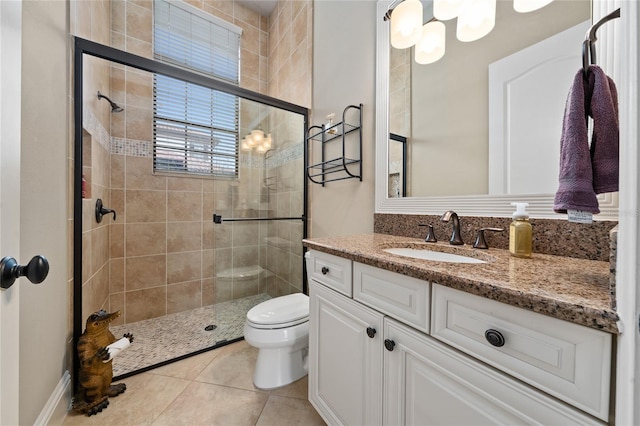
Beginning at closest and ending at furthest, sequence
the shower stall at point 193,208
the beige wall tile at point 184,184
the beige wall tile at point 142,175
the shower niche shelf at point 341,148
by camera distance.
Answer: the shower niche shelf at point 341,148 → the shower stall at point 193,208 → the beige wall tile at point 142,175 → the beige wall tile at point 184,184

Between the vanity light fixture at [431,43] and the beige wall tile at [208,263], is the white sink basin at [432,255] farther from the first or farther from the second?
the beige wall tile at [208,263]

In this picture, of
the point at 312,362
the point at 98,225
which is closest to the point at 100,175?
the point at 98,225

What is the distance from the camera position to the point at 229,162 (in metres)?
2.05

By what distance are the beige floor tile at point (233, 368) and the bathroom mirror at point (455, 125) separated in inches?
51.1

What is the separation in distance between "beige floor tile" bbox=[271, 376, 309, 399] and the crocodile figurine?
0.87 m

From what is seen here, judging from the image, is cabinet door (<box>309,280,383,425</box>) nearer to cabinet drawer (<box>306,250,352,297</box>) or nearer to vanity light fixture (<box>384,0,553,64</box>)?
cabinet drawer (<box>306,250,352,297</box>)

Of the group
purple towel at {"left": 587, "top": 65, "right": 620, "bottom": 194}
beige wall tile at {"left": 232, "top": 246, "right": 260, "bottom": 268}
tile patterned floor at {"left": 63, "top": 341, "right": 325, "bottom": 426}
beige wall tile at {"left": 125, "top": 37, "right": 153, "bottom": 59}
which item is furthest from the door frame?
beige wall tile at {"left": 125, "top": 37, "right": 153, "bottom": 59}

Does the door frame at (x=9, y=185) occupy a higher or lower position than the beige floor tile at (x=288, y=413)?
higher

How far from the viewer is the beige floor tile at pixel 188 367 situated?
59.0 inches

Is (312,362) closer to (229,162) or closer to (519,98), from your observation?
(519,98)

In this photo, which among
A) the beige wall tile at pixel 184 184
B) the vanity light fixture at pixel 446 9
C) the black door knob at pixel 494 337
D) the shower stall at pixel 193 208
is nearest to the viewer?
the black door knob at pixel 494 337

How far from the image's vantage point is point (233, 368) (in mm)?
1560

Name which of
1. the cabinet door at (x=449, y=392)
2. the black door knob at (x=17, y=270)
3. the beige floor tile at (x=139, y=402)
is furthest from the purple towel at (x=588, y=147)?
the beige floor tile at (x=139, y=402)

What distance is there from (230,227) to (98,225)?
89cm
